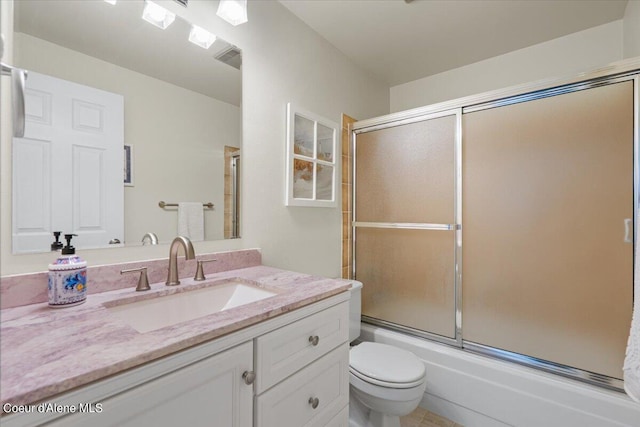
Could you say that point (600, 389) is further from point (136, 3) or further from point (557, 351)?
point (136, 3)

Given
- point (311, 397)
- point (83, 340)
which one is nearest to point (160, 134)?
point (83, 340)

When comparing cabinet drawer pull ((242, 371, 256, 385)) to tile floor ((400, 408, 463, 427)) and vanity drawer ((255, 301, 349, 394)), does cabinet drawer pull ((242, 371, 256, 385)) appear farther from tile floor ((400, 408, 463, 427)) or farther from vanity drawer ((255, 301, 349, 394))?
tile floor ((400, 408, 463, 427))

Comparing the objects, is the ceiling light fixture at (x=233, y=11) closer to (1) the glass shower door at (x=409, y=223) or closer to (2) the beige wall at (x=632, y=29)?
(1) the glass shower door at (x=409, y=223)

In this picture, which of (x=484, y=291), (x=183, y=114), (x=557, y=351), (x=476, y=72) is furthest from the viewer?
(x=476, y=72)

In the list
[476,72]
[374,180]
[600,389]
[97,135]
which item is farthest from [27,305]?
[476,72]

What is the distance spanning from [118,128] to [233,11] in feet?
2.39

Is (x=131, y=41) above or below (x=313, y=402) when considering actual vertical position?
above

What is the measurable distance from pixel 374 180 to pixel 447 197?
21.1 inches

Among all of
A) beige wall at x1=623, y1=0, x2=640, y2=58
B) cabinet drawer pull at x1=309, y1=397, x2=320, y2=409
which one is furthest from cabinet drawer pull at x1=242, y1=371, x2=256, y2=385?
beige wall at x1=623, y1=0, x2=640, y2=58

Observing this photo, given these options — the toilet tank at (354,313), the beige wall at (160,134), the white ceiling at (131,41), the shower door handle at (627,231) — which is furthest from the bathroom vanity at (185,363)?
the shower door handle at (627,231)

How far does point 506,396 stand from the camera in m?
1.53

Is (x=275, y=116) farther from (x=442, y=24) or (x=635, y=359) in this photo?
(x=635, y=359)

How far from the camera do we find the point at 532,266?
157 centimetres

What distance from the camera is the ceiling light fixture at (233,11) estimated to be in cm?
128
